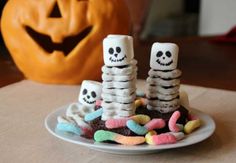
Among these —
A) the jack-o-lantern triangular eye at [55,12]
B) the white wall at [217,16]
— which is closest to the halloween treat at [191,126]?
the jack-o-lantern triangular eye at [55,12]

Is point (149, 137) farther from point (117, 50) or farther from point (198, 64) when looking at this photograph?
point (198, 64)

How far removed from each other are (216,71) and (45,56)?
0.45m

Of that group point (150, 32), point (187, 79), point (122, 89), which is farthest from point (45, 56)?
point (150, 32)

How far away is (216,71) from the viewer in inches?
48.4

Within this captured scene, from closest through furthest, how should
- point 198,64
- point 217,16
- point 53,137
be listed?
1. point 53,137
2. point 198,64
3. point 217,16

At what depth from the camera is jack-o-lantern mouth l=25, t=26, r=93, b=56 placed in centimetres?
112

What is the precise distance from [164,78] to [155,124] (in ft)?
0.26

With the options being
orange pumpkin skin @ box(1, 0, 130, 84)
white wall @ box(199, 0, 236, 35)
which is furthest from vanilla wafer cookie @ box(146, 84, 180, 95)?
white wall @ box(199, 0, 236, 35)

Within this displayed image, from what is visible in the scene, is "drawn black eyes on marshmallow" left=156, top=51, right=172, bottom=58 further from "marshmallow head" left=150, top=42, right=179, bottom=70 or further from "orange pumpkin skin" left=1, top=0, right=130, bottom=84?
"orange pumpkin skin" left=1, top=0, right=130, bottom=84

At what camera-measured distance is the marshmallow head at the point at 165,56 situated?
695 millimetres

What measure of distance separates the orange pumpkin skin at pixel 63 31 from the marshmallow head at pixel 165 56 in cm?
39

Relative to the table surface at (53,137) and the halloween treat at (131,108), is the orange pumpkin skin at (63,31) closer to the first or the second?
the table surface at (53,137)

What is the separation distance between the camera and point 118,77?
66 centimetres

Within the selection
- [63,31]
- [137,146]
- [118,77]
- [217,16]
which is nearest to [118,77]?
[118,77]
